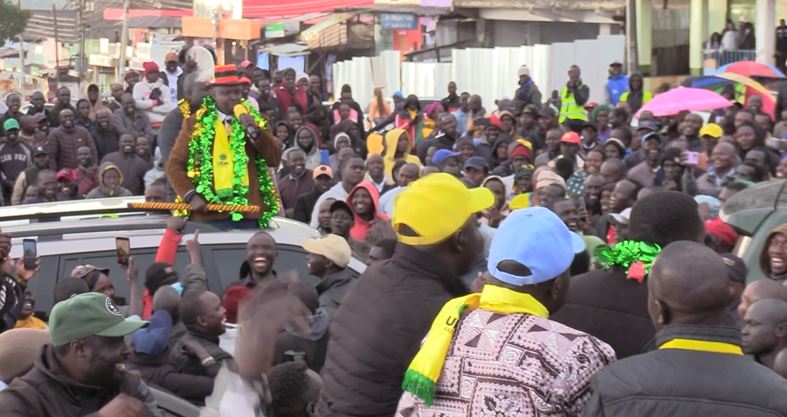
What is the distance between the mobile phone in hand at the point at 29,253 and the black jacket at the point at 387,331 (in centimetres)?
367

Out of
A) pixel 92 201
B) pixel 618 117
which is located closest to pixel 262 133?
pixel 92 201

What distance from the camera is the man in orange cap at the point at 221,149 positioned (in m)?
9.36

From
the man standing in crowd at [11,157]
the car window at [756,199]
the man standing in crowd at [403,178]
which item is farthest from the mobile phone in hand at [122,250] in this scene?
the man standing in crowd at [11,157]

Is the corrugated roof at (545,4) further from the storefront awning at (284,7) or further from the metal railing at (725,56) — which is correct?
the storefront awning at (284,7)

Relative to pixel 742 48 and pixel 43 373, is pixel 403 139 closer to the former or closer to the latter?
pixel 43 373

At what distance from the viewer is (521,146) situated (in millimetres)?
14227

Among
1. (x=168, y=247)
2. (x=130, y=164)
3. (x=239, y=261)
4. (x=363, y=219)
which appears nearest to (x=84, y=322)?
(x=168, y=247)

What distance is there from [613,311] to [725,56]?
21.7m

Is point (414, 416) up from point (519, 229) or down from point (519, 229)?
down

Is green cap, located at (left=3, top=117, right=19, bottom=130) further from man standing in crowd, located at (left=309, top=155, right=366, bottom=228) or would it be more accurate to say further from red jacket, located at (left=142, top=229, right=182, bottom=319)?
red jacket, located at (left=142, top=229, right=182, bottom=319)

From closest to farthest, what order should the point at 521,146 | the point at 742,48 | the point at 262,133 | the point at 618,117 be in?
the point at 262,133, the point at 521,146, the point at 618,117, the point at 742,48

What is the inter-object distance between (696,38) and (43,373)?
2394cm

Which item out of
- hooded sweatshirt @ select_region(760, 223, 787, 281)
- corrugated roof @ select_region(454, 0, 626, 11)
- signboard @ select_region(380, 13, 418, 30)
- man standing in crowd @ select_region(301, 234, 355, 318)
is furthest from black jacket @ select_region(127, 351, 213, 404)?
signboard @ select_region(380, 13, 418, 30)

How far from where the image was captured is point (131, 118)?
19516mm
